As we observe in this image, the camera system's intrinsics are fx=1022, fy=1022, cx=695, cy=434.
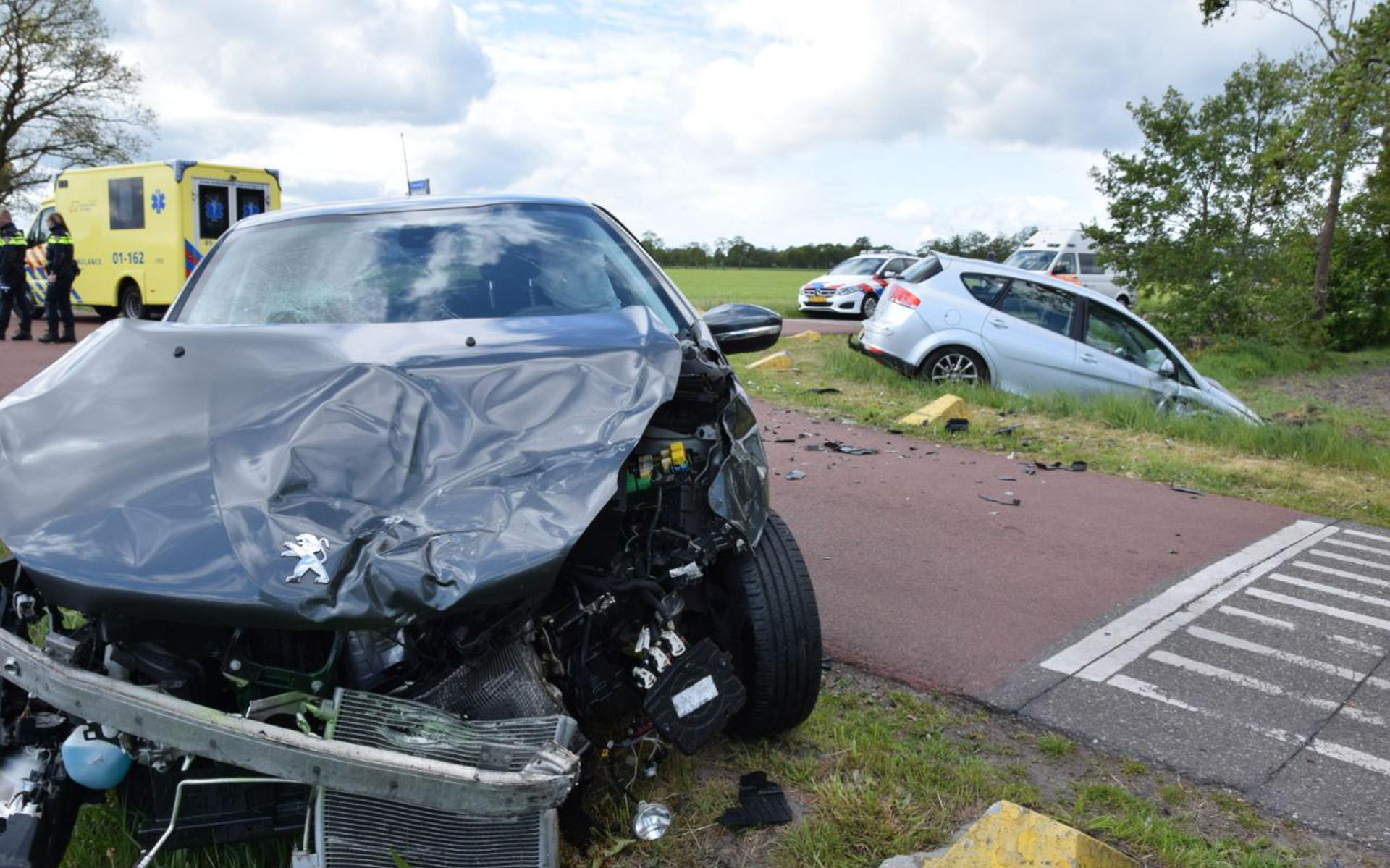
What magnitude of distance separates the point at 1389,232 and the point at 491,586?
70.5 feet

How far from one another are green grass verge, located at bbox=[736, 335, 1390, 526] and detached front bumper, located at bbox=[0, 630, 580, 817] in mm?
6707

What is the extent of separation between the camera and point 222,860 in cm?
265

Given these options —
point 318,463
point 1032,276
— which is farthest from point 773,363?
point 318,463

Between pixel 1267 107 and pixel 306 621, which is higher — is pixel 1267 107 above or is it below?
above

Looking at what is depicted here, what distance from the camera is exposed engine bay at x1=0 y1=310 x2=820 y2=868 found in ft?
6.86

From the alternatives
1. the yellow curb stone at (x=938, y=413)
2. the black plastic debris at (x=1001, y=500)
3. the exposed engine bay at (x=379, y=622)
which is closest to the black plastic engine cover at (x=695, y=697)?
the exposed engine bay at (x=379, y=622)

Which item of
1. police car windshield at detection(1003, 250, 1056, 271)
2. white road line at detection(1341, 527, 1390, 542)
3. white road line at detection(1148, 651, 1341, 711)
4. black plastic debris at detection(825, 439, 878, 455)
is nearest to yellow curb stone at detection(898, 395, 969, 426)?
black plastic debris at detection(825, 439, 878, 455)

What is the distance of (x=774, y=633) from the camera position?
10.1ft

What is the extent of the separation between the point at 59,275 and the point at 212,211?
3437 millimetres

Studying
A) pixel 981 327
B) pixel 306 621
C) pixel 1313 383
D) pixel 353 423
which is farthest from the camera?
pixel 1313 383

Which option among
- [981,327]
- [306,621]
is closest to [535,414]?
[306,621]

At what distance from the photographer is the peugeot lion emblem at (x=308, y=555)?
212 cm

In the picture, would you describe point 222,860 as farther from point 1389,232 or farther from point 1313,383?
point 1389,232

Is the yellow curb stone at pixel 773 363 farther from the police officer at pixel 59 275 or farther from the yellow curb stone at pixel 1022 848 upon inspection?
the yellow curb stone at pixel 1022 848
